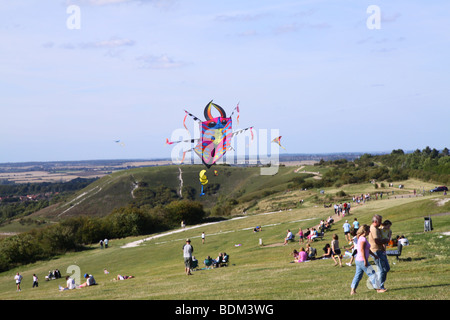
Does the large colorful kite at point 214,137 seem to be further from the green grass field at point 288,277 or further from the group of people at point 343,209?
the group of people at point 343,209

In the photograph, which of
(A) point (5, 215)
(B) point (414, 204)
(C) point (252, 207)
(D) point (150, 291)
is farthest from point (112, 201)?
(D) point (150, 291)

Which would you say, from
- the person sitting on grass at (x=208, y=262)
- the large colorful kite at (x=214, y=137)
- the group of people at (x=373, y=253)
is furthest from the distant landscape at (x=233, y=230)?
the large colorful kite at (x=214, y=137)

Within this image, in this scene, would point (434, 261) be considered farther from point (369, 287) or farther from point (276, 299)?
point (276, 299)

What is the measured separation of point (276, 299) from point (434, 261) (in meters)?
7.91

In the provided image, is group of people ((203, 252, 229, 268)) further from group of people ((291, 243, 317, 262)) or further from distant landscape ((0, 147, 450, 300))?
group of people ((291, 243, 317, 262))

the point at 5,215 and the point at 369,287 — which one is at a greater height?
the point at 369,287

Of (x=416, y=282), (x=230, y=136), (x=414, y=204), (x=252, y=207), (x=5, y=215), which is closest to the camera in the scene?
(x=416, y=282)

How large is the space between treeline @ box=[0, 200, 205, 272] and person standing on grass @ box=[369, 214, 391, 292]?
54.0 meters

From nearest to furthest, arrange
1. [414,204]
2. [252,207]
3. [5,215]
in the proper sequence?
[414,204]
[252,207]
[5,215]

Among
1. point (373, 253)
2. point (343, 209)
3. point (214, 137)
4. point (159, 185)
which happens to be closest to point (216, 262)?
point (214, 137)

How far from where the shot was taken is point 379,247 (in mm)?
11945

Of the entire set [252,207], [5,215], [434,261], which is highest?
[434,261]

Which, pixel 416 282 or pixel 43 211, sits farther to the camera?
pixel 43 211

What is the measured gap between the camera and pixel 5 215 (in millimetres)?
166375
